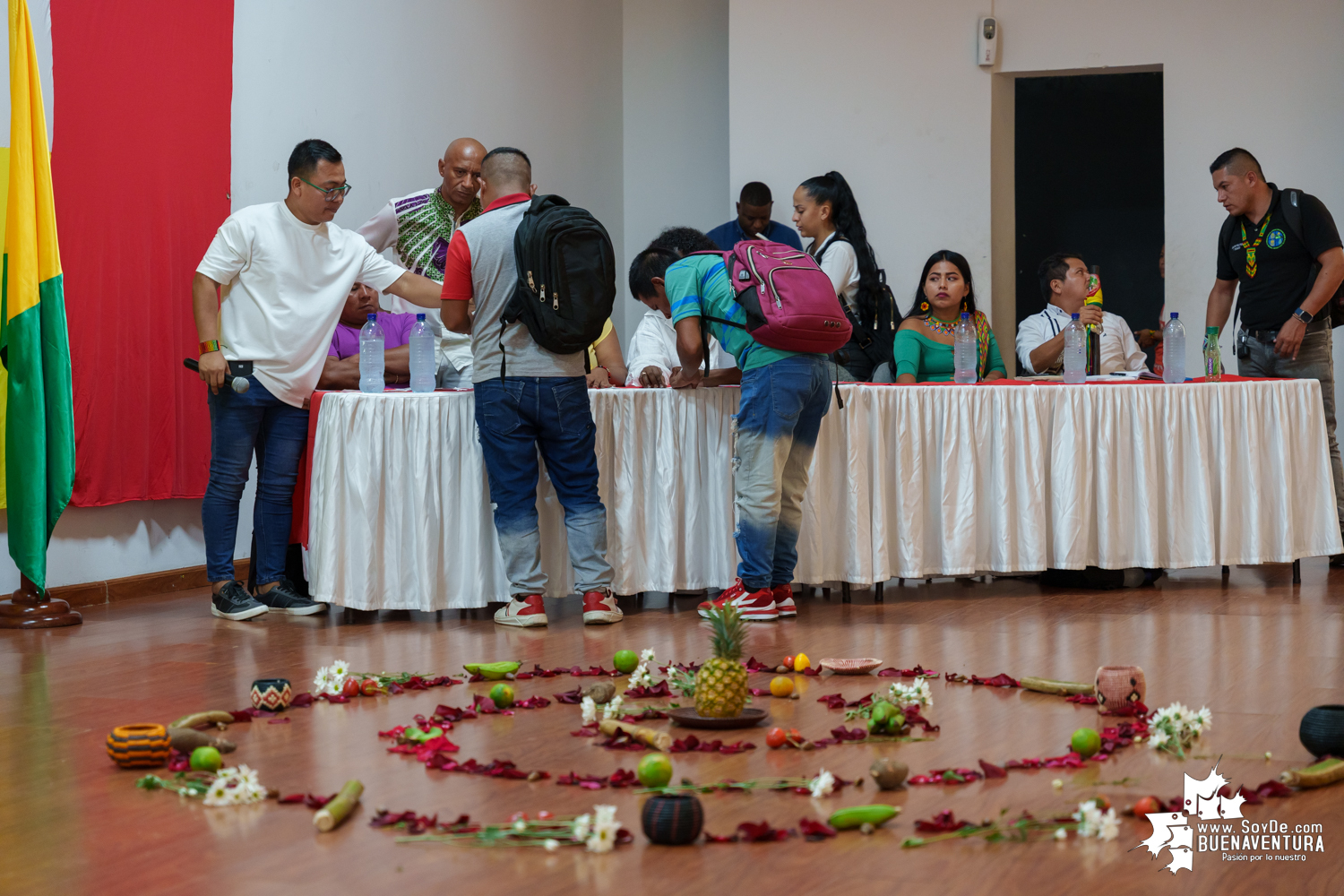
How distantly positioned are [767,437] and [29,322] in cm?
247

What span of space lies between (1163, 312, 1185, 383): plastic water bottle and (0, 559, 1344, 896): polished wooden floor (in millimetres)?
886

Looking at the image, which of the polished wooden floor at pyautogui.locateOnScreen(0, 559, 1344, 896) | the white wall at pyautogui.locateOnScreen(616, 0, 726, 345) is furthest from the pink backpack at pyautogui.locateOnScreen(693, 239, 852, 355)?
the white wall at pyautogui.locateOnScreen(616, 0, 726, 345)

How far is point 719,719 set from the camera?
8.17ft

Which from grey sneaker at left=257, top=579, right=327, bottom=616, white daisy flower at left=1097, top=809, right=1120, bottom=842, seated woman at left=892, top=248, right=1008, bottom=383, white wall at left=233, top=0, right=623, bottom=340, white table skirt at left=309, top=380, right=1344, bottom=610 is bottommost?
grey sneaker at left=257, top=579, right=327, bottom=616

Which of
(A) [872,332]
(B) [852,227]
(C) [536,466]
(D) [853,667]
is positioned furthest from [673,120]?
(D) [853,667]

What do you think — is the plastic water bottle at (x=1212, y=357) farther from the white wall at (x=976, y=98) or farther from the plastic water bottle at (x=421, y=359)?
the plastic water bottle at (x=421, y=359)

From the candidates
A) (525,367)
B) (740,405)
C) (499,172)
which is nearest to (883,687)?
(740,405)

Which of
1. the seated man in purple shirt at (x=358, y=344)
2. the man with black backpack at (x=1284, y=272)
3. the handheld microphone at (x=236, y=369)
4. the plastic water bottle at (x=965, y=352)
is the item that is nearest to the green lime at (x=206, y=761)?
the handheld microphone at (x=236, y=369)

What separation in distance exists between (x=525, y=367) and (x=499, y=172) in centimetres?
66

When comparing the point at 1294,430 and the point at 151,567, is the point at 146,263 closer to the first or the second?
the point at 151,567

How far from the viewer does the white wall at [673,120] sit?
27.0 feet

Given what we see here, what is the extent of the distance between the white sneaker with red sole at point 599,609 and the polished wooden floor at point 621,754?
0.05 metres
